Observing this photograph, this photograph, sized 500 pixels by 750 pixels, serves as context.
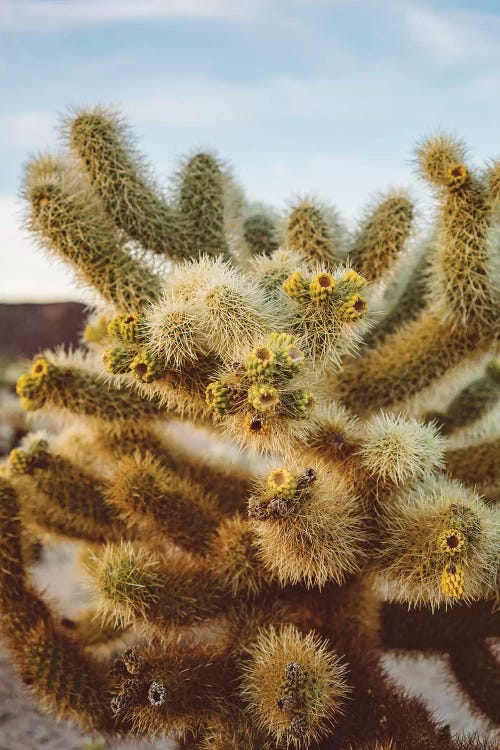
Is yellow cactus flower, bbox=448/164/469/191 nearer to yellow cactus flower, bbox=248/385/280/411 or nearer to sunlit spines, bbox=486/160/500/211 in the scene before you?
sunlit spines, bbox=486/160/500/211

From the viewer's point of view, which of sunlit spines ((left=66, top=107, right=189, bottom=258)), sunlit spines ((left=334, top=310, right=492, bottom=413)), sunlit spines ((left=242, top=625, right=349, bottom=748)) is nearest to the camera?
sunlit spines ((left=242, top=625, right=349, bottom=748))

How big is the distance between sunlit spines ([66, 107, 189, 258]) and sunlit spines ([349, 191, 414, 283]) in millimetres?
608

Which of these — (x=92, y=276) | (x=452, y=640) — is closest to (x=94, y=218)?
(x=92, y=276)

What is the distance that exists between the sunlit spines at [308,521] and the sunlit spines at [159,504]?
15.2 inches

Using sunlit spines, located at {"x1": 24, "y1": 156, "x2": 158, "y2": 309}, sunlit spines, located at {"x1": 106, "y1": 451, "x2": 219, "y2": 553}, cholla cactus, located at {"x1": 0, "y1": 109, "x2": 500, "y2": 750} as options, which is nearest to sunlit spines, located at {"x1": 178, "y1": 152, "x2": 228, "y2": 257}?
cholla cactus, located at {"x1": 0, "y1": 109, "x2": 500, "y2": 750}

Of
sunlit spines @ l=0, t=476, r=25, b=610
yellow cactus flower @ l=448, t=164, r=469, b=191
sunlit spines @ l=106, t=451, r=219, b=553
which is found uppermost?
yellow cactus flower @ l=448, t=164, r=469, b=191

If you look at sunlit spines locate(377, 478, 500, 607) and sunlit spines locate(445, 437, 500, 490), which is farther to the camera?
sunlit spines locate(445, 437, 500, 490)

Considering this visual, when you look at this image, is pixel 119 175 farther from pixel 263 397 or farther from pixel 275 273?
pixel 263 397

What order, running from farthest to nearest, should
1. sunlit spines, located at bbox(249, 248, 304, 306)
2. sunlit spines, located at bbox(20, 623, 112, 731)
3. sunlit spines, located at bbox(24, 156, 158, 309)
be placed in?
sunlit spines, located at bbox(24, 156, 158, 309) < sunlit spines, located at bbox(20, 623, 112, 731) < sunlit spines, located at bbox(249, 248, 304, 306)

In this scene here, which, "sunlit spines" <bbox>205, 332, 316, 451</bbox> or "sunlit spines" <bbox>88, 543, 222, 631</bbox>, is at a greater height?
"sunlit spines" <bbox>205, 332, 316, 451</bbox>

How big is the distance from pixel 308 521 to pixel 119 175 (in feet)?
4.02

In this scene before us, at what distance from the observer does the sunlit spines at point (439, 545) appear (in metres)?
1.52

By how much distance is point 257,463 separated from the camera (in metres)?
2.56

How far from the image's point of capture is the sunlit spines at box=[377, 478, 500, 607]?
152cm
